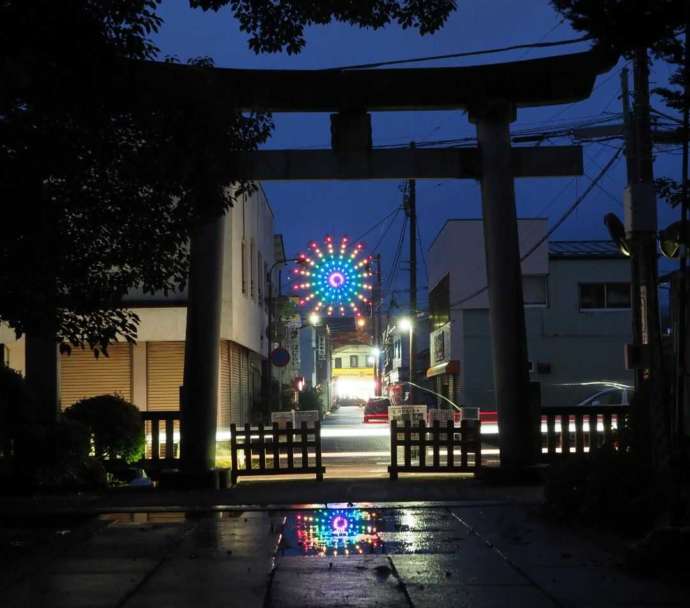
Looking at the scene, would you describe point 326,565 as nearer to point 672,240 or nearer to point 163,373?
point 672,240

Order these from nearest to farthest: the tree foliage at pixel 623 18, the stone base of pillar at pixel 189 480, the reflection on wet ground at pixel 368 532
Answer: the tree foliage at pixel 623 18, the reflection on wet ground at pixel 368 532, the stone base of pillar at pixel 189 480

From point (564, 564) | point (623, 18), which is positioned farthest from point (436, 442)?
point (623, 18)

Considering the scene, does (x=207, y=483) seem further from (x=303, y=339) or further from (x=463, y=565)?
(x=303, y=339)

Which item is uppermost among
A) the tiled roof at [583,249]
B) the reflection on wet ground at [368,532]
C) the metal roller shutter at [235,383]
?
the tiled roof at [583,249]

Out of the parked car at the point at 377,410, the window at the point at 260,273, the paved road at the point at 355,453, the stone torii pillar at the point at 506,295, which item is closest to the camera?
the stone torii pillar at the point at 506,295

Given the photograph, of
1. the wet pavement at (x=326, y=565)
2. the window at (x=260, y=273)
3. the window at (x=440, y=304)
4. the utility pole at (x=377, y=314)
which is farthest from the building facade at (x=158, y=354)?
the utility pole at (x=377, y=314)

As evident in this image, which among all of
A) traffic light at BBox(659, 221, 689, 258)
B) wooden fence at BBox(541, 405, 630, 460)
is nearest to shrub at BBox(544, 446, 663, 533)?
traffic light at BBox(659, 221, 689, 258)

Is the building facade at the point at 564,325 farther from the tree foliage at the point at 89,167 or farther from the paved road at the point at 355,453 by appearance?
the tree foliage at the point at 89,167

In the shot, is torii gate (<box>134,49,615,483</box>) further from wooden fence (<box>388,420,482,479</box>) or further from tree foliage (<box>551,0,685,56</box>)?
tree foliage (<box>551,0,685,56</box>)

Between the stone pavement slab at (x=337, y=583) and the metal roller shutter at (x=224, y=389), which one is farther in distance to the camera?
the metal roller shutter at (x=224, y=389)

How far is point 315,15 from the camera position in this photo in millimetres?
9664

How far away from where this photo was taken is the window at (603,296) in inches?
1704

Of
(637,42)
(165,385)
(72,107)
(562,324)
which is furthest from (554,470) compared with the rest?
→ (562,324)

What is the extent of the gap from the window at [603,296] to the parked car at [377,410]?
572 inches
